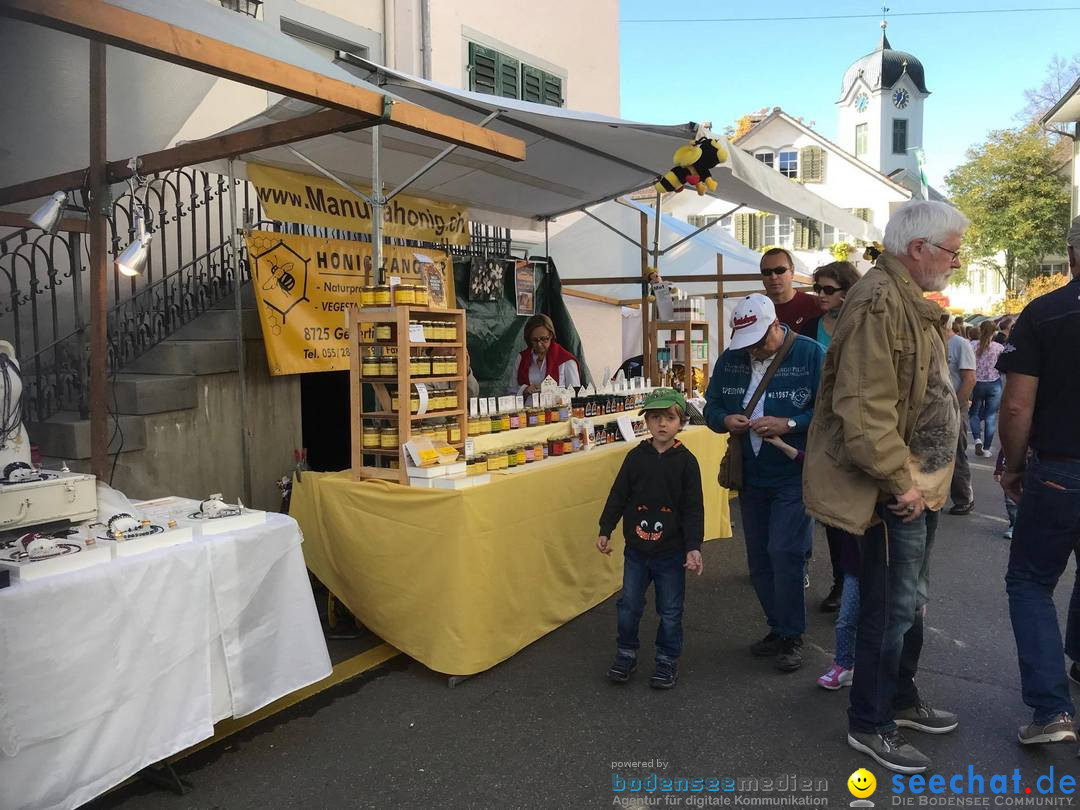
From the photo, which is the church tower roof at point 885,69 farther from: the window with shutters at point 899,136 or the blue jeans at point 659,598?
the blue jeans at point 659,598

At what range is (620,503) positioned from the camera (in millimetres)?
3904

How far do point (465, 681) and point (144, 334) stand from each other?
11.4 feet

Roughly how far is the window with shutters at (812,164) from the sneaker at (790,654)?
120 feet

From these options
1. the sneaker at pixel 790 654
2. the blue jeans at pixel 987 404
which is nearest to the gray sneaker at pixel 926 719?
the sneaker at pixel 790 654

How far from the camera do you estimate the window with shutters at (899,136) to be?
220 feet

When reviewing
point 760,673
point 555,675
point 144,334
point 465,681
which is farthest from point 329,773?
point 144,334

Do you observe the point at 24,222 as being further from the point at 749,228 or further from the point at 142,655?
the point at 749,228

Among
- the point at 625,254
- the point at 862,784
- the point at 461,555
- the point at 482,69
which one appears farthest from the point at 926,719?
the point at 482,69

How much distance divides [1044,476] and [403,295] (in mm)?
2932

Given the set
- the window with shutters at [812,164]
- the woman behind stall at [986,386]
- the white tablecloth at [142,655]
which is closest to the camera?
the white tablecloth at [142,655]

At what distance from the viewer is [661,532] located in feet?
12.2

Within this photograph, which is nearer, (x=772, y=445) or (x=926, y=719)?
(x=926, y=719)

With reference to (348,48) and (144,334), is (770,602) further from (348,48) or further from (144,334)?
(348,48)

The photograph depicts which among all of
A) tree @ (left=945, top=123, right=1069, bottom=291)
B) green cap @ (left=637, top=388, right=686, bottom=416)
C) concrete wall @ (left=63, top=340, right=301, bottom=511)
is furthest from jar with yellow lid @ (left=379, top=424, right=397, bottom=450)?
tree @ (left=945, top=123, right=1069, bottom=291)
